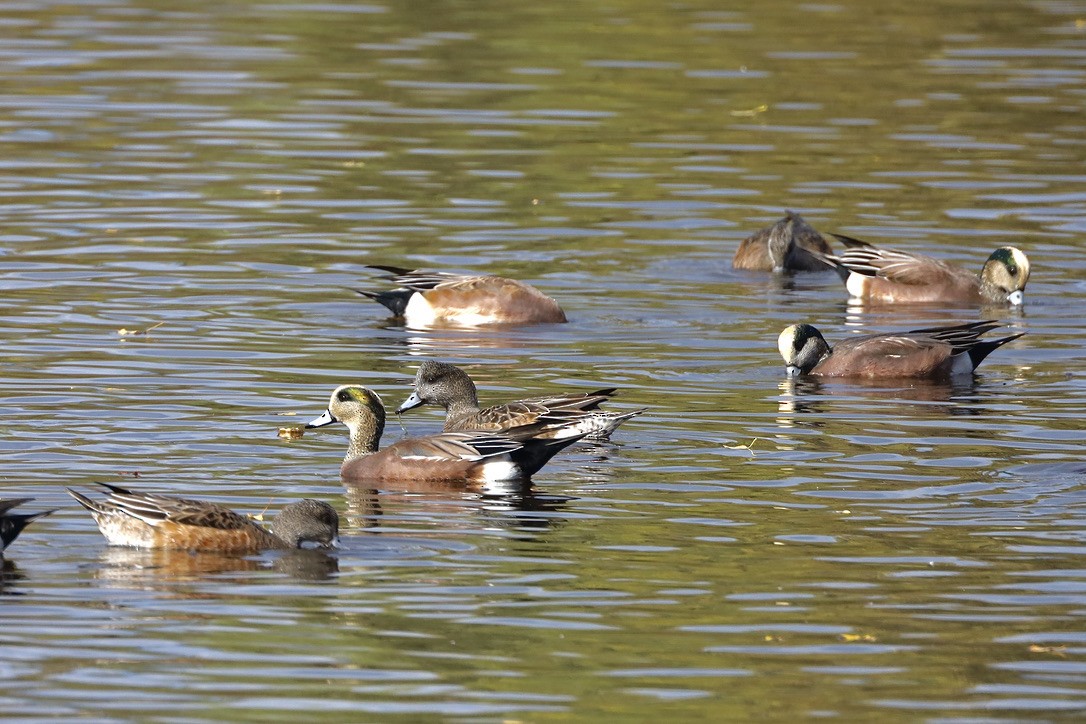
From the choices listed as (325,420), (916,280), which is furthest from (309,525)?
(916,280)

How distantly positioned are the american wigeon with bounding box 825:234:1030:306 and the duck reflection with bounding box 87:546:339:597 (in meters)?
9.25

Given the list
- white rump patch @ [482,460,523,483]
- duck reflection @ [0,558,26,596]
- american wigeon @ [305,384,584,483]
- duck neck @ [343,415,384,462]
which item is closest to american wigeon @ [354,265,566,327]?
duck neck @ [343,415,384,462]

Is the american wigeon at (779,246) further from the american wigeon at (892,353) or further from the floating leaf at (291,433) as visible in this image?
the floating leaf at (291,433)

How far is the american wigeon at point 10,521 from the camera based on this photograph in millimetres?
9805

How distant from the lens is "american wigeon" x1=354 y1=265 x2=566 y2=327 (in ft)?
55.6

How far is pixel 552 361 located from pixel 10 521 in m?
6.21

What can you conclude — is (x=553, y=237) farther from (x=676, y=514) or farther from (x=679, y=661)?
(x=679, y=661)

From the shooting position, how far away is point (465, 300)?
1722 cm

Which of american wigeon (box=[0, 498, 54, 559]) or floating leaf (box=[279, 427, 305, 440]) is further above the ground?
floating leaf (box=[279, 427, 305, 440])

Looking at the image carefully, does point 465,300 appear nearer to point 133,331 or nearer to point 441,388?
point 133,331

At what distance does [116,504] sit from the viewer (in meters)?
10.1

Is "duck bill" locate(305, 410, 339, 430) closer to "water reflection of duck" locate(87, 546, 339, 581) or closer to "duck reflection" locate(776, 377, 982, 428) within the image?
"water reflection of duck" locate(87, 546, 339, 581)

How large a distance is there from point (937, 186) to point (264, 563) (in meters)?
14.1

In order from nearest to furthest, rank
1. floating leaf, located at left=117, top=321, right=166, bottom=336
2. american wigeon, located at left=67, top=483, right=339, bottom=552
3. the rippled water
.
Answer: the rippled water, american wigeon, located at left=67, top=483, right=339, bottom=552, floating leaf, located at left=117, top=321, right=166, bottom=336
